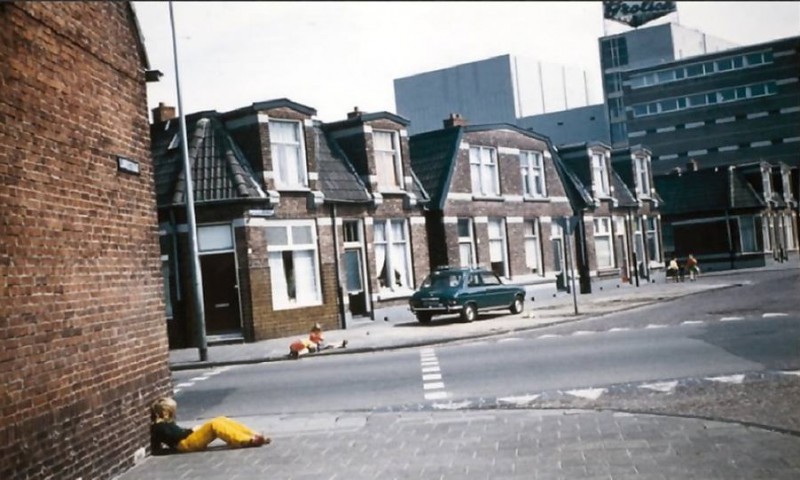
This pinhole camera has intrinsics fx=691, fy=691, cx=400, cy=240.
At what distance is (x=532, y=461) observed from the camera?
6.79 meters

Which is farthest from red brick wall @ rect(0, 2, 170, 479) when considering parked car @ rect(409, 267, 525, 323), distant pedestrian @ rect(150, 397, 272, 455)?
parked car @ rect(409, 267, 525, 323)

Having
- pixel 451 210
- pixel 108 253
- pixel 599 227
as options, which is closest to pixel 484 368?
pixel 108 253

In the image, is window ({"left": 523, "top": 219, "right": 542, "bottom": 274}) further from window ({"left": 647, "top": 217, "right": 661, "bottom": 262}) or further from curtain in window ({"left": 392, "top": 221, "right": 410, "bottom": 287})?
window ({"left": 647, "top": 217, "right": 661, "bottom": 262})

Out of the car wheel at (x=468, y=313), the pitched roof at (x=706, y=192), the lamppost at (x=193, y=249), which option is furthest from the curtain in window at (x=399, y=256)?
the pitched roof at (x=706, y=192)

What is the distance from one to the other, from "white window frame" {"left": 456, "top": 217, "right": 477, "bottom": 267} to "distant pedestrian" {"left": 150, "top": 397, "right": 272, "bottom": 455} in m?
20.9

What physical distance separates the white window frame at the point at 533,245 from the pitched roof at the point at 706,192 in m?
21.0

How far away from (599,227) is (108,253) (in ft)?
109

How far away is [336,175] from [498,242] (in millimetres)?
9262

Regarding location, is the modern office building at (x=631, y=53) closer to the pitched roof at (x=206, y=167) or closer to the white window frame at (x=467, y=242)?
the white window frame at (x=467, y=242)

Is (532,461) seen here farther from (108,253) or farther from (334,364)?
(334,364)

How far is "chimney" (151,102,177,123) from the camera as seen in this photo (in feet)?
84.5

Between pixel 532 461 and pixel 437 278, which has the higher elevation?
pixel 437 278

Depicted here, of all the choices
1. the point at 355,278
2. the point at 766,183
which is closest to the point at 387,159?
the point at 355,278

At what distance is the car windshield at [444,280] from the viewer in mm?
23000
